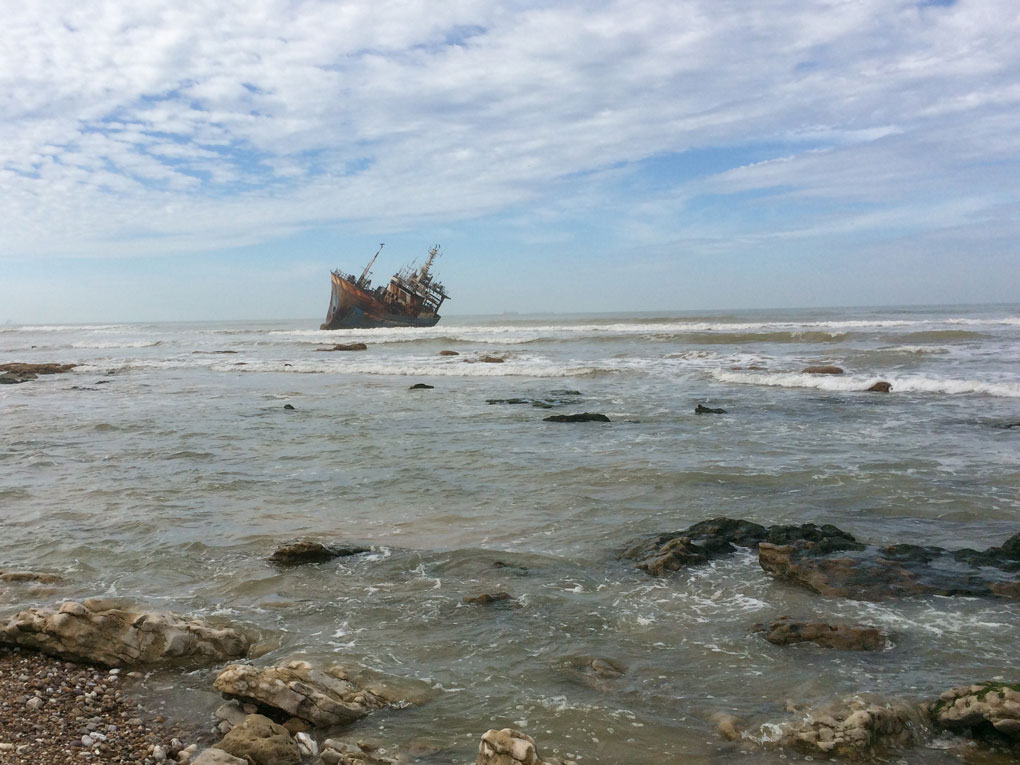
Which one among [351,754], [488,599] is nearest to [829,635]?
[488,599]

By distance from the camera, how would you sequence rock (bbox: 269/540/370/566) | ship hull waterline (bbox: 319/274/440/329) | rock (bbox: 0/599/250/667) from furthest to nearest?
ship hull waterline (bbox: 319/274/440/329) < rock (bbox: 269/540/370/566) < rock (bbox: 0/599/250/667)

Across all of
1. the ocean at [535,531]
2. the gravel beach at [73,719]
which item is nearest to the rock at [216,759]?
the gravel beach at [73,719]

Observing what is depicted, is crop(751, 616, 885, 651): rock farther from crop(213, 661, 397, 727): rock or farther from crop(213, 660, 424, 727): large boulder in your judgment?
crop(213, 661, 397, 727): rock

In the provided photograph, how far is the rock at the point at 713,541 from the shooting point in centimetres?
595

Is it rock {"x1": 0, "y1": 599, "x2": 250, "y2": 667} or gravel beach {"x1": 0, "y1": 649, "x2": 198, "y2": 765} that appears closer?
gravel beach {"x1": 0, "y1": 649, "x2": 198, "y2": 765}

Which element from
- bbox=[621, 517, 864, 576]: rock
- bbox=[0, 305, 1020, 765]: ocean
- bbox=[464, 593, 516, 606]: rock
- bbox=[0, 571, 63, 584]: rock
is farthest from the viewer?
bbox=[621, 517, 864, 576]: rock

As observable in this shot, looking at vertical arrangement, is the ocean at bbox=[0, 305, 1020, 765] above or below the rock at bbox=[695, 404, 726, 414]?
below

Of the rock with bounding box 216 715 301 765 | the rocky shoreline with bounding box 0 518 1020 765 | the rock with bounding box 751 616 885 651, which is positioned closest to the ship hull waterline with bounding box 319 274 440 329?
the rocky shoreline with bounding box 0 518 1020 765

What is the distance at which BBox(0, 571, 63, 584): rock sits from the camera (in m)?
5.59

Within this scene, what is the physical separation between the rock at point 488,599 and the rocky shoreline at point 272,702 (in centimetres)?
1

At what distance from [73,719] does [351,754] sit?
150 cm

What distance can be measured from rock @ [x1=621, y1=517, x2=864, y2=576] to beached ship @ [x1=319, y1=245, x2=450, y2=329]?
166 feet

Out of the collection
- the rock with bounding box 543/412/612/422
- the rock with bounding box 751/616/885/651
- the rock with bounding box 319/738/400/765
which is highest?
the rock with bounding box 543/412/612/422

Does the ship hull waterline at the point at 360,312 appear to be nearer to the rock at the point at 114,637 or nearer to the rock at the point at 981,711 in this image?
the rock at the point at 114,637
